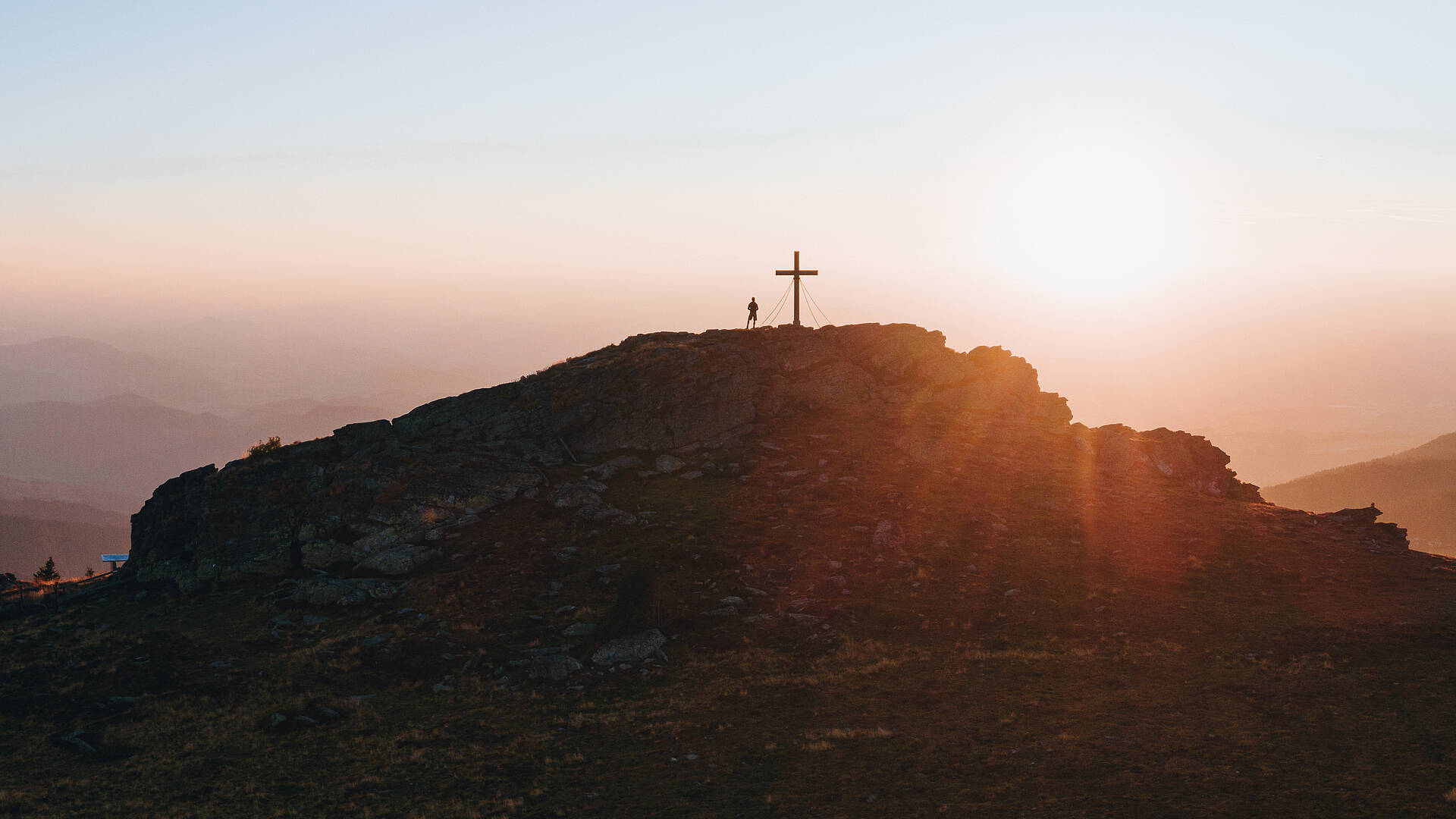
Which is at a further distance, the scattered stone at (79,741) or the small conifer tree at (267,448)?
the small conifer tree at (267,448)

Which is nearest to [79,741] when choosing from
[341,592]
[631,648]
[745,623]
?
[341,592]

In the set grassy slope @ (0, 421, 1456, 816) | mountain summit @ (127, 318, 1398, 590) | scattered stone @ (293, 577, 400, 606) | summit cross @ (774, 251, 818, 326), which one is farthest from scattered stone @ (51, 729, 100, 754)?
summit cross @ (774, 251, 818, 326)

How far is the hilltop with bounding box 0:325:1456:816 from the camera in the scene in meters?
23.7

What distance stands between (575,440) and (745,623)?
21638mm

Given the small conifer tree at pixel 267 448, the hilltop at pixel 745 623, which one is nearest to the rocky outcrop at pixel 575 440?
the hilltop at pixel 745 623

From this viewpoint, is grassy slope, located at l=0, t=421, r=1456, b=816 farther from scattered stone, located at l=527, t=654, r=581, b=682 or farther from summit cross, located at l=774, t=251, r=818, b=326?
summit cross, located at l=774, t=251, r=818, b=326

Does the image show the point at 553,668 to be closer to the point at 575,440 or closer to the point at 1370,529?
the point at 575,440

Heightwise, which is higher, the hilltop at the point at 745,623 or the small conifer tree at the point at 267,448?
the small conifer tree at the point at 267,448

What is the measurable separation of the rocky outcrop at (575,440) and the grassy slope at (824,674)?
9.01ft

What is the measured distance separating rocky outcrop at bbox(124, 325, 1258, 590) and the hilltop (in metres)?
0.24

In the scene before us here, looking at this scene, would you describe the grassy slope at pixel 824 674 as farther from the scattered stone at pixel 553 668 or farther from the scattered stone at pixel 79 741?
the scattered stone at pixel 553 668

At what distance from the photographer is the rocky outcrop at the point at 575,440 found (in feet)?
143

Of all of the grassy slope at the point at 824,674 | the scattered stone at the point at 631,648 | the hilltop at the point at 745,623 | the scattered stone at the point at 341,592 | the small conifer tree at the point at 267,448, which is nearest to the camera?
the grassy slope at the point at 824,674

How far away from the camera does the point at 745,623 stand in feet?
115
